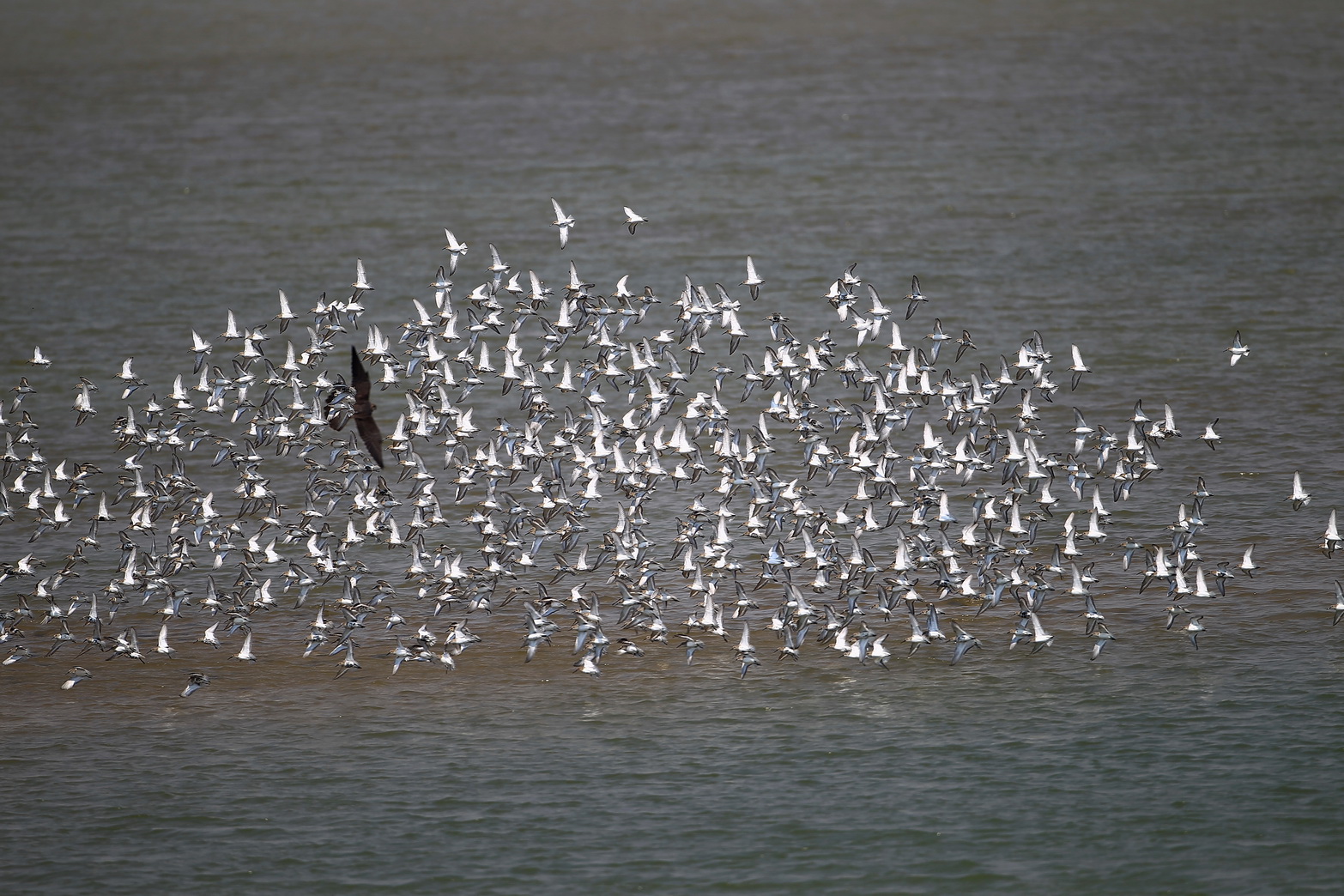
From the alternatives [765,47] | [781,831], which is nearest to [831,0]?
[765,47]

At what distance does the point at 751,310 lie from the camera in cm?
5153

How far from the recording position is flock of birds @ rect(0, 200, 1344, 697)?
100ft

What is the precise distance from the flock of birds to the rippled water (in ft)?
2.58

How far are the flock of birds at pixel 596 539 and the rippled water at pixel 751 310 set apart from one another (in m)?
0.79

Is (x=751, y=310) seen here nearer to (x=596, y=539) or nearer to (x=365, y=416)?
(x=596, y=539)

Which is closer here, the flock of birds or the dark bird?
the dark bird

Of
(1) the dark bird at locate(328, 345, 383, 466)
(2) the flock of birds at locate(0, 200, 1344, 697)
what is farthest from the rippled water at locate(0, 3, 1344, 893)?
(1) the dark bird at locate(328, 345, 383, 466)

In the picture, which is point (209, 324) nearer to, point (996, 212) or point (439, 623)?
point (439, 623)

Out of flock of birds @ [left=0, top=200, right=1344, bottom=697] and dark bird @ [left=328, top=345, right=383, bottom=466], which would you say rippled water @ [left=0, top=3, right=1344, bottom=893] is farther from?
dark bird @ [left=328, top=345, right=383, bottom=466]

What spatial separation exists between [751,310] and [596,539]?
16.4m

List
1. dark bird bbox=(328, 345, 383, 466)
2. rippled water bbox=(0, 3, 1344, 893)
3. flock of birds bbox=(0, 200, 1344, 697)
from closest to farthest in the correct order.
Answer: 1. rippled water bbox=(0, 3, 1344, 893)
2. dark bird bbox=(328, 345, 383, 466)
3. flock of birds bbox=(0, 200, 1344, 697)

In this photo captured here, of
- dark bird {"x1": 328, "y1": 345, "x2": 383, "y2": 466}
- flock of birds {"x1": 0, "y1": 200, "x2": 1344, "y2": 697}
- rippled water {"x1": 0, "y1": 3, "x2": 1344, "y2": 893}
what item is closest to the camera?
rippled water {"x1": 0, "y1": 3, "x2": 1344, "y2": 893}

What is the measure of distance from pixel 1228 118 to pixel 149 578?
156 ft

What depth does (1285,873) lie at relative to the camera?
23.9 m
